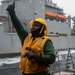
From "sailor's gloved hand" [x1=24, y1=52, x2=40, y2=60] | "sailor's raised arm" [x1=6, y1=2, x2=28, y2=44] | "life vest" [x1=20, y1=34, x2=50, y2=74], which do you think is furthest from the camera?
"sailor's raised arm" [x1=6, y1=2, x2=28, y2=44]

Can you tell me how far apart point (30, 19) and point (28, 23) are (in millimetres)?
820

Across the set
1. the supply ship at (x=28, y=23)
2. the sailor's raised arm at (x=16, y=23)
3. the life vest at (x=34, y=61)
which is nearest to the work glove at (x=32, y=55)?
the life vest at (x=34, y=61)

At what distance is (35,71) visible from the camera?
3000 millimetres

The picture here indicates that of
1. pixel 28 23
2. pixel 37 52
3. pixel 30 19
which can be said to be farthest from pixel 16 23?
pixel 30 19

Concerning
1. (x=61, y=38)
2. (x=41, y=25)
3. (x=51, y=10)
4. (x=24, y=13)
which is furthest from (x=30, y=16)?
(x=41, y=25)

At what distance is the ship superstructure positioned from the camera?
36519mm

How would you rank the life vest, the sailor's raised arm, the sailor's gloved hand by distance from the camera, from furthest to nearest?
the sailor's raised arm → the life vest → the sailor's gloved hand

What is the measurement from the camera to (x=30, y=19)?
1786 inches

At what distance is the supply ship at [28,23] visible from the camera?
3647cm

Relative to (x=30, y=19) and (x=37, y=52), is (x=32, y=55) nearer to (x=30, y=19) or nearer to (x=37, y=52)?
(x=37, y=52)

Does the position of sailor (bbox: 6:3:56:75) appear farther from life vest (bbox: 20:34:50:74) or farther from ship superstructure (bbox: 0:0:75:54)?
ship superstructure (bbox: 0:0:75:54)

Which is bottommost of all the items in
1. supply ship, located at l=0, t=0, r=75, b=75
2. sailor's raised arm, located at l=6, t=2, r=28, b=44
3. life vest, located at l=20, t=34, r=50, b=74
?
supply ship, located at l=0, t=0, r=75, b=75

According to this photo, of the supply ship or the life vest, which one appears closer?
the life vest

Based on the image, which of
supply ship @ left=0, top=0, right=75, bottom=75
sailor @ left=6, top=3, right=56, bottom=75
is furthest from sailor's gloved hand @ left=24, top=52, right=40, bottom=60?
supply ship @ left=0, top=0, right=75, bottom=75
